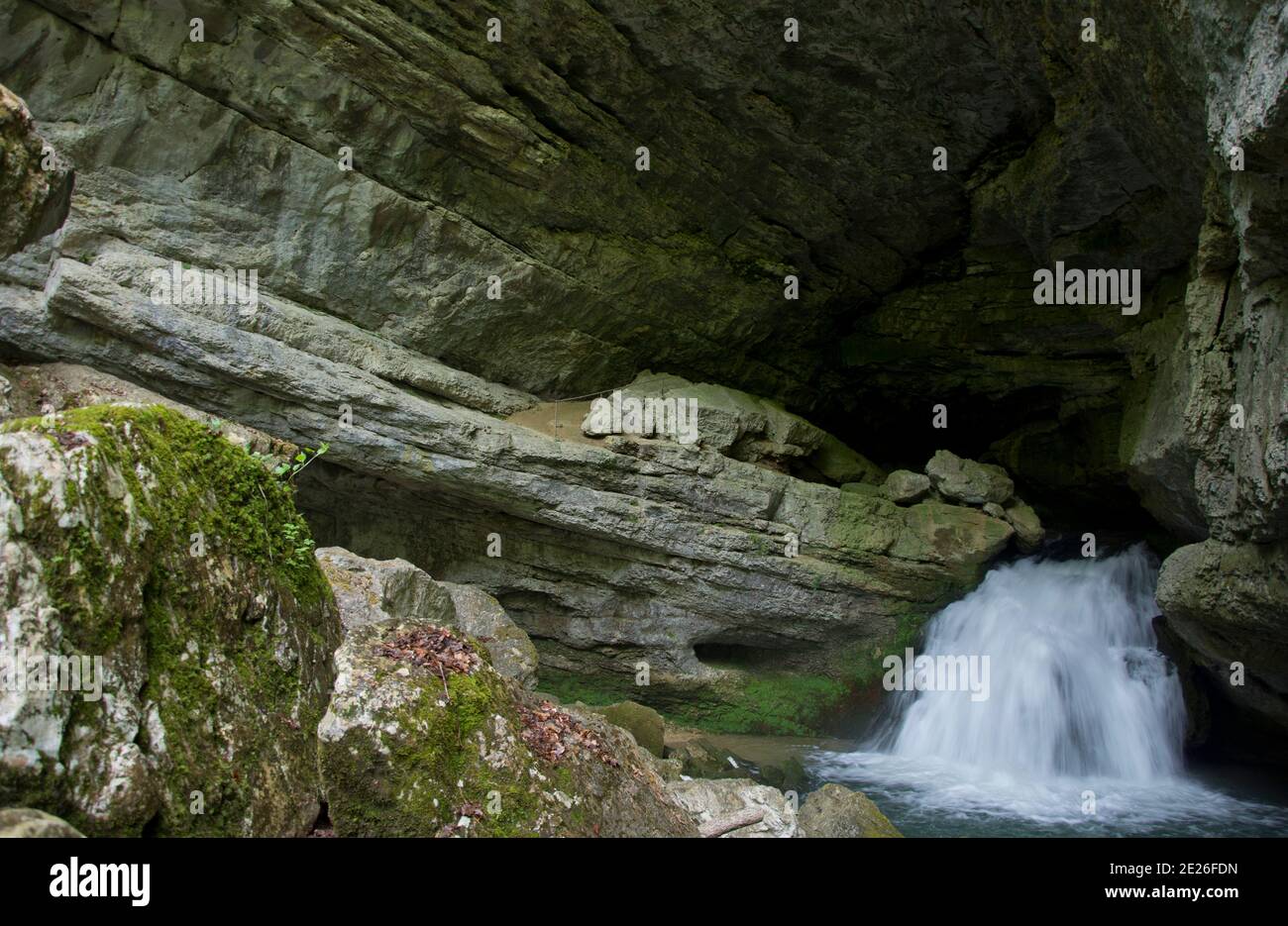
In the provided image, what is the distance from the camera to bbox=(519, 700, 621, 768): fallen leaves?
4719 millimetres

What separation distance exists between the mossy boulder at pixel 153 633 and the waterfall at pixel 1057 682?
36.5ft

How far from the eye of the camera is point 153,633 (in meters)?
3.76

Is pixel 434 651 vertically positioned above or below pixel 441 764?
above

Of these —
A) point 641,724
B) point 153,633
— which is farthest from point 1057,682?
point 153,633

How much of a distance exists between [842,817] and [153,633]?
6.36m

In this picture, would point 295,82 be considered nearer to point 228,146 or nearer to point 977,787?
point 228,146

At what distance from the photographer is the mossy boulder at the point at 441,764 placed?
409cm

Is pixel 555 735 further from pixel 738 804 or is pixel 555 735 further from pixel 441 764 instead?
pixel 738 804

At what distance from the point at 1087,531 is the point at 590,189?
1211 centimetres

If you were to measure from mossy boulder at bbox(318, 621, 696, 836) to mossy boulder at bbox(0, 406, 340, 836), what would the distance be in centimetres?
35

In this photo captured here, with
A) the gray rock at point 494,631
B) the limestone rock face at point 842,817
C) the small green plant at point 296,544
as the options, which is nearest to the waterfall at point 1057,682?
the limestone rock face at point 842,817

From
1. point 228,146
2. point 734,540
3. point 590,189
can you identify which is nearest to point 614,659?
point 734,540

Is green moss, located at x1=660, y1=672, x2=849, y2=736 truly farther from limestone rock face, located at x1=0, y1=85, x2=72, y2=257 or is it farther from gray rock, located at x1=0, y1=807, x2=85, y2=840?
gray rock, located at x1=0, y1=807, x2=85, y2=840

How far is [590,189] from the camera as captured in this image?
47.5 ft
